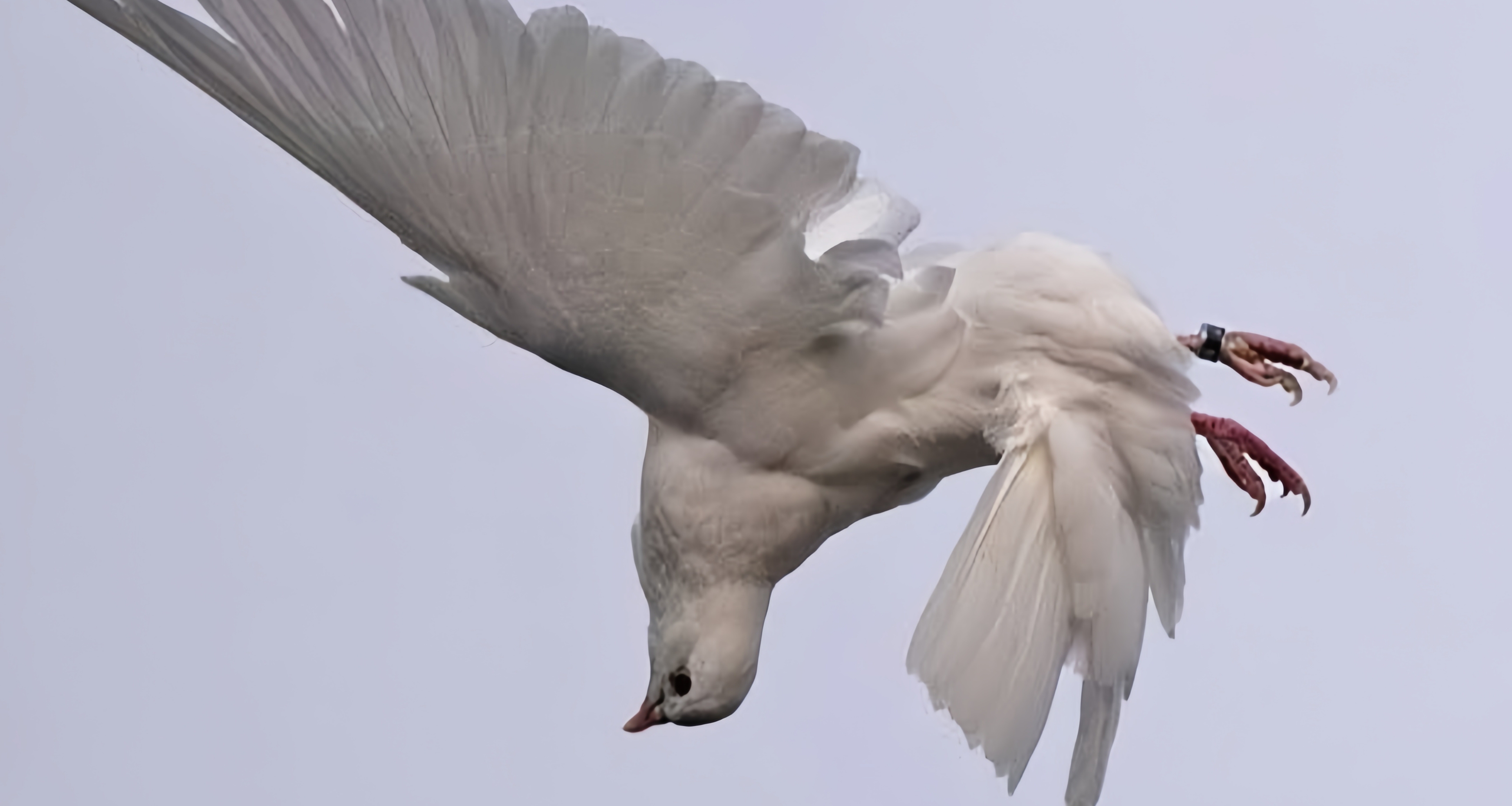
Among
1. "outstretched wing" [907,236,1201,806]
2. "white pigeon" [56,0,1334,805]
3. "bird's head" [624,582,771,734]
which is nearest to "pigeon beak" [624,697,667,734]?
"bird's head" [624,582,771,734]

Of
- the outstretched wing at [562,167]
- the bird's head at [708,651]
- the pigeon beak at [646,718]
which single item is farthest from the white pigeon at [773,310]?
the pigeon beak at [646,718]

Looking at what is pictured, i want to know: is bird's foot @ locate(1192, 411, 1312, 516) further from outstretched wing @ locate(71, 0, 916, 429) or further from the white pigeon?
outstretched wing @ locate(71, 0, 916, 429)

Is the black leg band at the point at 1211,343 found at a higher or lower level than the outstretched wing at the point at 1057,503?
higher

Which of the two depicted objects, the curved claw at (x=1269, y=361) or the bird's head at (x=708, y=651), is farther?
the bird's head at (x=708, y=651)

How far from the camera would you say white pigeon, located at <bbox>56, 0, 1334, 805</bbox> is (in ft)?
10.8

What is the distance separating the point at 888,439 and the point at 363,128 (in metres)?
0.98

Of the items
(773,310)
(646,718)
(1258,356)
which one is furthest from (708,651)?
(1258,356)

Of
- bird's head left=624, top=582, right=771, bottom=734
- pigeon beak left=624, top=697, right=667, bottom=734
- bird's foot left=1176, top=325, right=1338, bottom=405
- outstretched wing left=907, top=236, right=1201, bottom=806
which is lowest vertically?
pigeon beak left=624, top=697, right=667, bottom=734

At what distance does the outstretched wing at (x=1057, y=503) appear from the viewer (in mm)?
3340

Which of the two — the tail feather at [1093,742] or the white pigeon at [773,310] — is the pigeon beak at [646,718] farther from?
the tail feather at [1093,742]

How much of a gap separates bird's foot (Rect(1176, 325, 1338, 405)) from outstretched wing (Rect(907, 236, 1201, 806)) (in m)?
0.09

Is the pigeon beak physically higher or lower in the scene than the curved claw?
lower

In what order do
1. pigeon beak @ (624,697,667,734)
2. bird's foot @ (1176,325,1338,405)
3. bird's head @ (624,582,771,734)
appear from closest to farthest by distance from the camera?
bird's foot @ (1176,325,1338,405), bird's head @ (624,582,771,734), pigeon beak @ (624,697,667,734)

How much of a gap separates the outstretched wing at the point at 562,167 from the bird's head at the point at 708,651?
0.43 m
